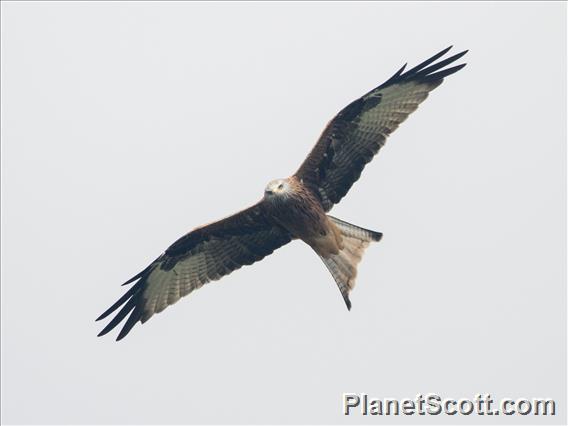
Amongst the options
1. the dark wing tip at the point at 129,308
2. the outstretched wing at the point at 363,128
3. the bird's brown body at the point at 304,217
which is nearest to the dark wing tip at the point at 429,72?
the outstretched wing at the point at 363,128

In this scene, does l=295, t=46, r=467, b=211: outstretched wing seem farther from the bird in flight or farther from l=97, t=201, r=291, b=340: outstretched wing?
l=97, t=201, r=291, b=340: outstretched wing

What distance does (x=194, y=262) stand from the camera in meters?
13.6

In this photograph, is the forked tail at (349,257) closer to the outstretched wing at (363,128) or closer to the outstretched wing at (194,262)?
the outstretched wing at (363,128)

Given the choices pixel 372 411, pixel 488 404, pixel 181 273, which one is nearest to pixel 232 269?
pixel 181 273

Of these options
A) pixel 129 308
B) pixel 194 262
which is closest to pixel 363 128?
pixel 194 262

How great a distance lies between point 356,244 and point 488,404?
2.52 metres

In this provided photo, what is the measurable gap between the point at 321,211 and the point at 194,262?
6.07ft

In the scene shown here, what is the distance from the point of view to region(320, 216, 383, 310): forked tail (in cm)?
1303

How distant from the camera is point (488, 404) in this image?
43.8ft

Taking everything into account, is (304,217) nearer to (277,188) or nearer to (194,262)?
(277,188)

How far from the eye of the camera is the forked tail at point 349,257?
13.0 meters

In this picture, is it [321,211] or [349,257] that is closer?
[321,211]

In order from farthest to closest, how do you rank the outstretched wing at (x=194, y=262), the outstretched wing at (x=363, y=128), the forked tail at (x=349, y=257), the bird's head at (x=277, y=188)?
the outstretched wing at (x=194, y=262)
the forked tail at (x=349, y=257)
the outstretched wing at (x=363, y=128)
the bird's head at (x=277, y=188)

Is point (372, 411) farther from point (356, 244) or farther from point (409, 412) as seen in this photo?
point (356, 244)
